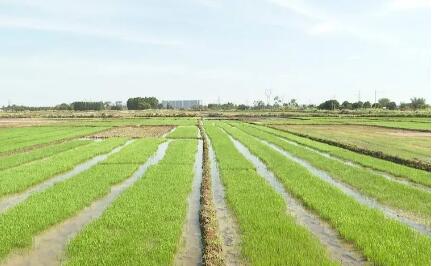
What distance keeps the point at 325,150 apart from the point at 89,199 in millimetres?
13599

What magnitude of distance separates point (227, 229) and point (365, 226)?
2.39 metres

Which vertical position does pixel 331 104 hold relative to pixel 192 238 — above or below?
above

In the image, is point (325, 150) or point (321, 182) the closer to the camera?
point (321, 182)

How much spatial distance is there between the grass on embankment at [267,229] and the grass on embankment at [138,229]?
1128mm

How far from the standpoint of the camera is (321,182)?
12125 millimetres

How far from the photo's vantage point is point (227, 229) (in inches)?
309

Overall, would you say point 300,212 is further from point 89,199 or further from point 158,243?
point 89,199

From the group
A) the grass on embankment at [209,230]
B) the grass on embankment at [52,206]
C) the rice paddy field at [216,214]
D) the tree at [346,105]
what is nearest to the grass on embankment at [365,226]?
the rice paddy field at [216,214]

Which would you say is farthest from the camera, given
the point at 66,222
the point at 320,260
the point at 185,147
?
the point at 185,147

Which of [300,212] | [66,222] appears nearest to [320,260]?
[300,212]

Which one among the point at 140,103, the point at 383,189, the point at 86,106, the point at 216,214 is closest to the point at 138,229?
the point at 216,214

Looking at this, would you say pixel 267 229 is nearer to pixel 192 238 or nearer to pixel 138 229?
pixel 192 238

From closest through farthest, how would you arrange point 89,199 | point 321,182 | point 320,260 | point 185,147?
point 320,260
point 89,199
point 321,182
point 185,147

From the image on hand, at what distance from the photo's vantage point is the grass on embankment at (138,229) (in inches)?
245
